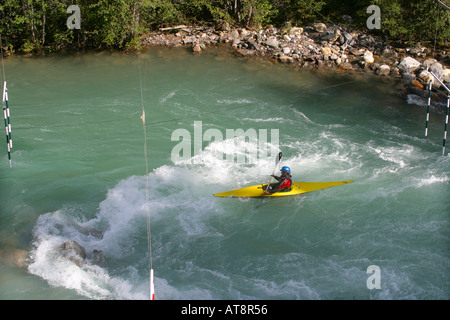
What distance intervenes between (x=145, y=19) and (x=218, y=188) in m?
10.6

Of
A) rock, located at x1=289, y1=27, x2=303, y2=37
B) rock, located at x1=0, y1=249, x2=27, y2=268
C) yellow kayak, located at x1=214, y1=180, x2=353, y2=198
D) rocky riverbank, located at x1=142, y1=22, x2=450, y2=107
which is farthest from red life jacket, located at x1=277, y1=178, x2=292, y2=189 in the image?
rock, located at x1=289, y1=27, x2=303, y2=37

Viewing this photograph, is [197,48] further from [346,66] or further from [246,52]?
[346,66]

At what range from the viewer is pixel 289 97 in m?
13.9

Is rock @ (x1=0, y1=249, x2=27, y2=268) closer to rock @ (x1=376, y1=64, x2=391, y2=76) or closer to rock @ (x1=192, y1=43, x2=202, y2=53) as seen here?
rock @ (x1=192, y1=43, x2=202, y2=53)

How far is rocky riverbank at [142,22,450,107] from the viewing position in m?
15.3

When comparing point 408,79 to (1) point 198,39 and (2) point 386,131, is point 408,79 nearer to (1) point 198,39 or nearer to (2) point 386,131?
(2) point 386,131

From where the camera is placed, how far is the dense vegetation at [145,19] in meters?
16.4

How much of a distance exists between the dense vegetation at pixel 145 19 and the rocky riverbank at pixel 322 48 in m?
0.52

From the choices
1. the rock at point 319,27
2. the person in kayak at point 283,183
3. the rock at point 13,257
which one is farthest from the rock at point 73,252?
the rock at point 319,27

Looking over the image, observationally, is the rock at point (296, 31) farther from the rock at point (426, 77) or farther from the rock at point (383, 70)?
the rock at point (426, 77)

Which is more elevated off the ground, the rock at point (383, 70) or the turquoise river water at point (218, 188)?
the rock at point (383, 70)

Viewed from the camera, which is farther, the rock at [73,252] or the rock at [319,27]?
the rock at [319,27]

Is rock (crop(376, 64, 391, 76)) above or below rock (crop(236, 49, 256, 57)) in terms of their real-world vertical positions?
below

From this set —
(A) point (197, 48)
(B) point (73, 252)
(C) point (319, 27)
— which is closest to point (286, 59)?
(C) point (319, 27)
